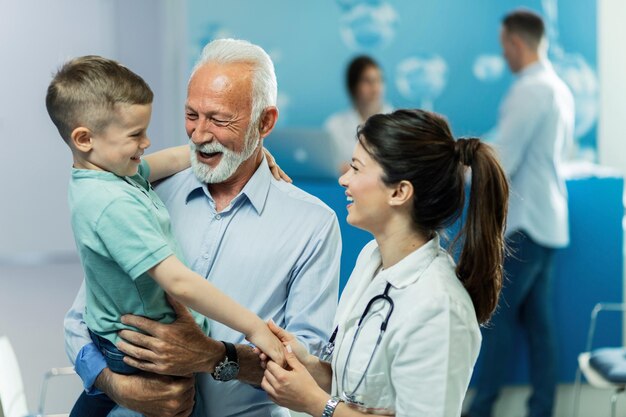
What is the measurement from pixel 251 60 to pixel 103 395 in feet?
2.68

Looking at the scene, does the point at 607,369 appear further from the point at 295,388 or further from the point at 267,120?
the point at 295,388

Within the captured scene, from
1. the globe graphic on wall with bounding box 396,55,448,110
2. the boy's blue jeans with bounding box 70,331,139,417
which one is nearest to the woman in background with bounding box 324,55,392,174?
A: the globe graphic on wall with bounding box 396,55,448,110

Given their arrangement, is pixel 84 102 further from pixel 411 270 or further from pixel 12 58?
pixel 12 58

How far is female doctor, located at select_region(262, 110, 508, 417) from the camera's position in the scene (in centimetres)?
173

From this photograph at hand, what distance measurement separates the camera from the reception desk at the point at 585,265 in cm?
493

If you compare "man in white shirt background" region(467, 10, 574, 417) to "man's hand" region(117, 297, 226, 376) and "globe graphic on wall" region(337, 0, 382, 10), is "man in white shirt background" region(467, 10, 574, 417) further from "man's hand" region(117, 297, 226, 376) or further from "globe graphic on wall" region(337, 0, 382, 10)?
"man's hand" region(117, 297, 226, 376)

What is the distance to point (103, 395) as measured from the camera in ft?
6.97

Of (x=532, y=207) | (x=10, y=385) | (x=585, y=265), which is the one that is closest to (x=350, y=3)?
(x=532, y=207)

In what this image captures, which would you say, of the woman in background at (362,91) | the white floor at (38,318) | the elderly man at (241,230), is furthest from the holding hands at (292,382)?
the woman in background at (362,91)

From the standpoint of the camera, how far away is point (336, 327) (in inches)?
79.2

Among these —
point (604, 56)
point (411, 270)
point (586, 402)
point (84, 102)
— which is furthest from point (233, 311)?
point (604, 56)

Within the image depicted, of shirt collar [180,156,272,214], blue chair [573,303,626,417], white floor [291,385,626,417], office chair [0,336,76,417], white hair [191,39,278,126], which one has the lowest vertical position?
white floor [291,385,626,417]

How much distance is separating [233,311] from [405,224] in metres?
0.37

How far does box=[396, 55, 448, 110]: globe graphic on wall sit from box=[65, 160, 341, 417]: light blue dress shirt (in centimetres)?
322
